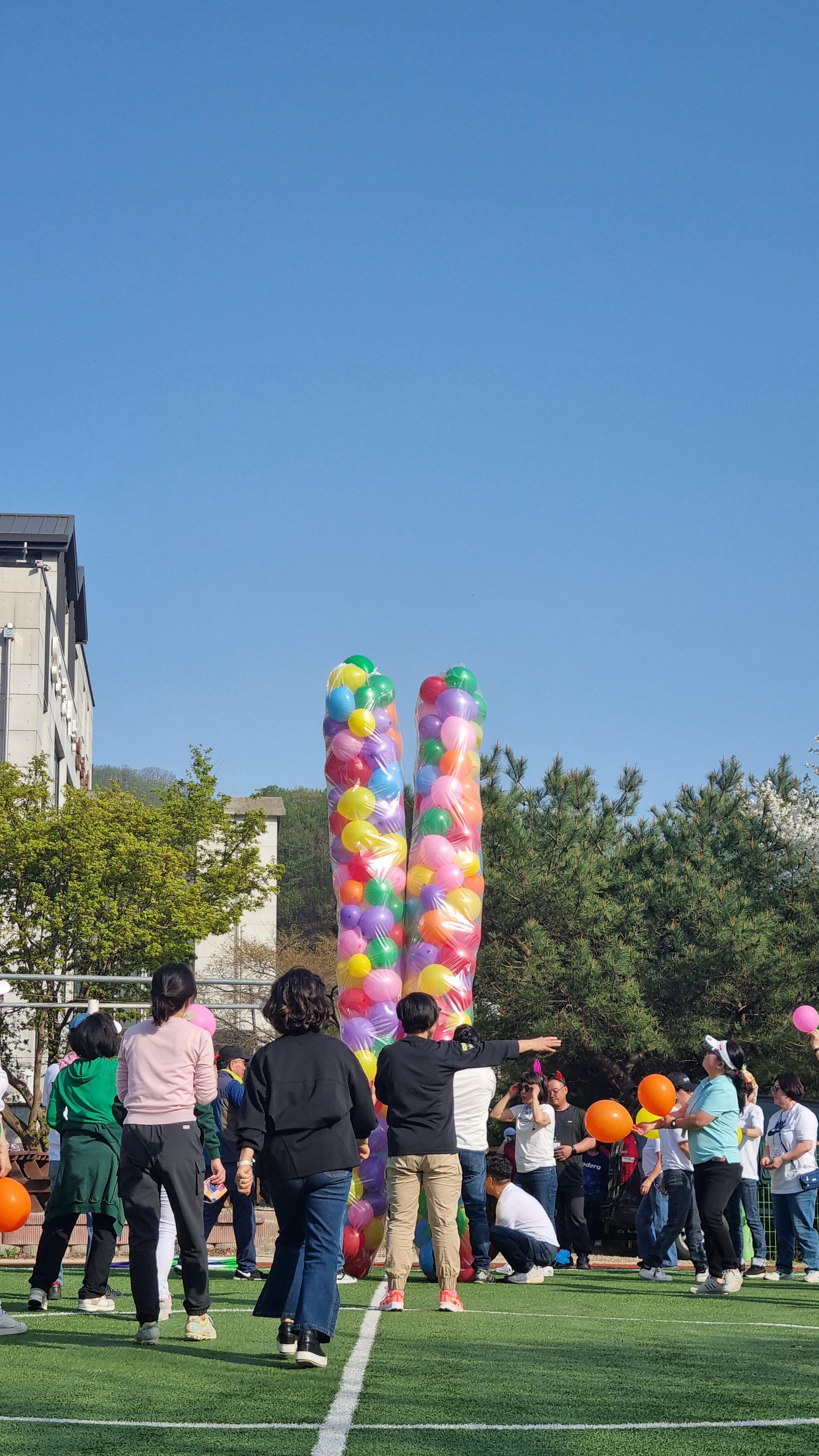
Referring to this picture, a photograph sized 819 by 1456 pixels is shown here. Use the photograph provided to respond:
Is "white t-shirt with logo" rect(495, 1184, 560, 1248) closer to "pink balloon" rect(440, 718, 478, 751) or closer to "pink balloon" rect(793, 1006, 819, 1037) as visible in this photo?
"pink balloon" rect(793, 1006, 819, 1037)

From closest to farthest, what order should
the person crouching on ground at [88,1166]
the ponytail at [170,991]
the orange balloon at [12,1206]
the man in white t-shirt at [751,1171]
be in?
the ponytail at [170,991] → the person crouching on ground at [88,1166] → the orange balloon at [12,1206] → the man in white t-shirt at [751,1171]

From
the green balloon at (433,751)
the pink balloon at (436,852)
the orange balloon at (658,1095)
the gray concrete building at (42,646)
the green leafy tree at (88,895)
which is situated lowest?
the orange balloon at (658,1095)

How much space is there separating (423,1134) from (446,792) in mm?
3923

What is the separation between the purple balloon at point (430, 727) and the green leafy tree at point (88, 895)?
18572 millimetres

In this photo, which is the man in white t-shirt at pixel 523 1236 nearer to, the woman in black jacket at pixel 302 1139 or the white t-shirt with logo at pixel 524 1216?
the white t-shirt with logo at pixel 524 1216

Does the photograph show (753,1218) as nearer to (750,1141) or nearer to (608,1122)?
(750,1141)

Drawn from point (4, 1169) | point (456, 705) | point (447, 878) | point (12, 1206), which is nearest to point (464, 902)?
point (447, 878)

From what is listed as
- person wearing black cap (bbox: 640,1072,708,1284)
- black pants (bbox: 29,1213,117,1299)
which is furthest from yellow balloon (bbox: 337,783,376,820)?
black pants (bbox: 29,1213,117,1299)

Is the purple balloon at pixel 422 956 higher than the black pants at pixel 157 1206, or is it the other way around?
the purple balloon at pixel 422 956

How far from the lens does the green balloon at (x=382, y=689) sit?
11922 millimetres

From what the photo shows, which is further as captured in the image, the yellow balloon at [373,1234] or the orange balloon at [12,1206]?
the yellow balloon at [373,1234]

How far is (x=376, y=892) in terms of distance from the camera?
38.5 feet

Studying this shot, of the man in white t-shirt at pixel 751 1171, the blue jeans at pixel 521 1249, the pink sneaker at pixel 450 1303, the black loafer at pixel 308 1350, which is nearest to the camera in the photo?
the black loafer at pixel 308 1350

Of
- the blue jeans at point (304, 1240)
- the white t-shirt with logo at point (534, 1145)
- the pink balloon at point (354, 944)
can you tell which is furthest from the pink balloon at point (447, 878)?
the blue jeans at point (304, 1240)
